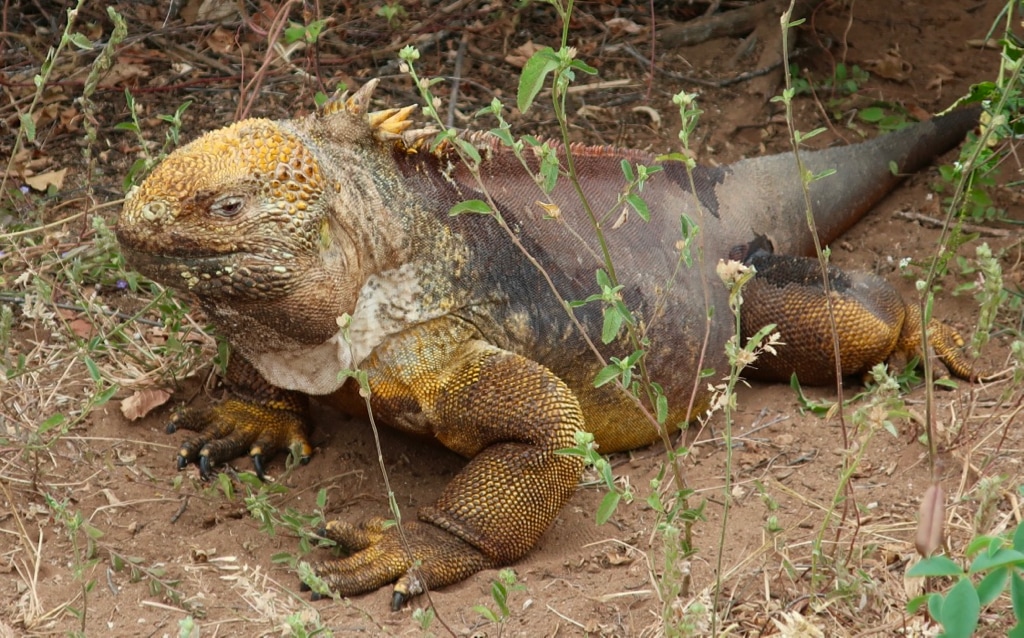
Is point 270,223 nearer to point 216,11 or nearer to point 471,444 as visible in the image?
point 471,444

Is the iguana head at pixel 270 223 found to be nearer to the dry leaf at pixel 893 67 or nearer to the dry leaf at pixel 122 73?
the dry leaf at pixel 122 73

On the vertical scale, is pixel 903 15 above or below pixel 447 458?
above

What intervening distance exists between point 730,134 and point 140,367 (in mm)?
4168

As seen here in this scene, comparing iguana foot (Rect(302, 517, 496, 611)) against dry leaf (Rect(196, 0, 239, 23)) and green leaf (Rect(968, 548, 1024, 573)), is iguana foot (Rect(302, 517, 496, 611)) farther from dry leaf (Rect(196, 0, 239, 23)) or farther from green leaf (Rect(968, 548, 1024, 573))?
dry leaf (Rect(196, 0, 239, 23))

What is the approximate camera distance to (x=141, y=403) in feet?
17.5

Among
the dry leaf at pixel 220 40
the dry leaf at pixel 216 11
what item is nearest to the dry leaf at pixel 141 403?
the dry leaf at pixel 220 40

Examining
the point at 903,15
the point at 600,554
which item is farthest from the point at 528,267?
the point at 903,15

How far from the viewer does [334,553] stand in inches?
182

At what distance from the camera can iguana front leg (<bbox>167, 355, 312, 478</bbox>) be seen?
5.21 meters

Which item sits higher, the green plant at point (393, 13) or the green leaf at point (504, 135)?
the green leaf at point (504, 135)

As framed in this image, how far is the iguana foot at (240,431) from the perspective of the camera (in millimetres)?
5133

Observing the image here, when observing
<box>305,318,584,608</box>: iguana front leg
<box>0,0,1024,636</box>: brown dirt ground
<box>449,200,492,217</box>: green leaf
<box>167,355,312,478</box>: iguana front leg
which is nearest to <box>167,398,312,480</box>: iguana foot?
<box>167,355,312,478</box>: iguana front leg

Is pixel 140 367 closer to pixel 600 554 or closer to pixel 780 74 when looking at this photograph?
pixel 600 554

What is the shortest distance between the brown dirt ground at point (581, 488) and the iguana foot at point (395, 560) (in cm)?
7
